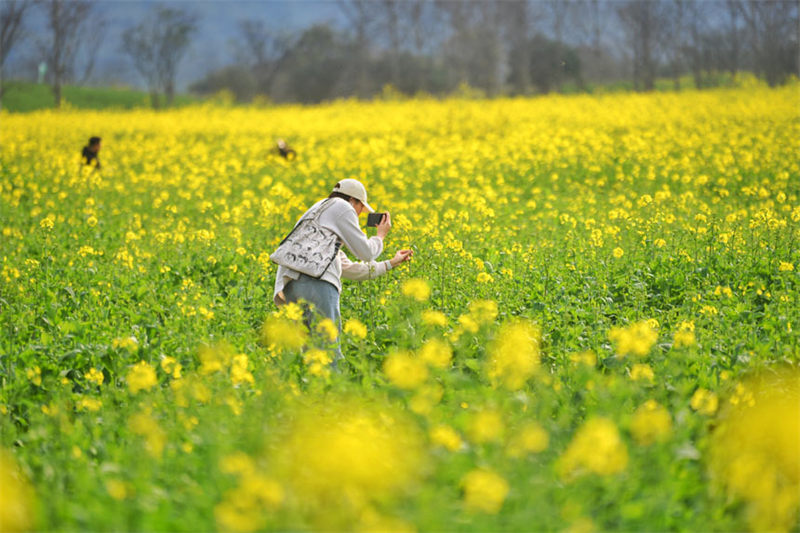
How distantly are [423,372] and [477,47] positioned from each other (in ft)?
132

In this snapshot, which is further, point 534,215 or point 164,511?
point 534,215

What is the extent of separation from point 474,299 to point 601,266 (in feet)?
5.14

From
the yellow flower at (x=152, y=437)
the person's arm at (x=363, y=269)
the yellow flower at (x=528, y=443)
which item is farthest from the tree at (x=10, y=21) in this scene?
the yellow flower at (x=528, y=443)

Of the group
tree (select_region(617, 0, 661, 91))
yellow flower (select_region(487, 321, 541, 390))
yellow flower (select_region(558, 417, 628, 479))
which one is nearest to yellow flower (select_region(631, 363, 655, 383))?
yellow flower (select_region(487, 321, 541, 390))

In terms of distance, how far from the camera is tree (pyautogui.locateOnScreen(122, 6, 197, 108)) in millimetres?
55062

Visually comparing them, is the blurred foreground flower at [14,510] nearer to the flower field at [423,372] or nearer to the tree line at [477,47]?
the flower field at [423,372]

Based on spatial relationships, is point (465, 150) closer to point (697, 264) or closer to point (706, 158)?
point (706, 158)

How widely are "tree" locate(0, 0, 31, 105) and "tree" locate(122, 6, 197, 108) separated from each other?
72.4ft

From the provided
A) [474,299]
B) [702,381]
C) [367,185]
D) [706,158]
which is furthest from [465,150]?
[702,381]

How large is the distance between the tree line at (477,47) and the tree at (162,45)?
10 cm

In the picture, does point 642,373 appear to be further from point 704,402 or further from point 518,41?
point 518,41

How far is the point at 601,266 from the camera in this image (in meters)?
6.86

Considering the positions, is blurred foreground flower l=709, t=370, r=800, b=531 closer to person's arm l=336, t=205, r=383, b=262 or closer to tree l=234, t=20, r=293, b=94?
person's arm l=336, t=205, r=383, b=262

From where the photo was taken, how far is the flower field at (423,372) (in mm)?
2715
